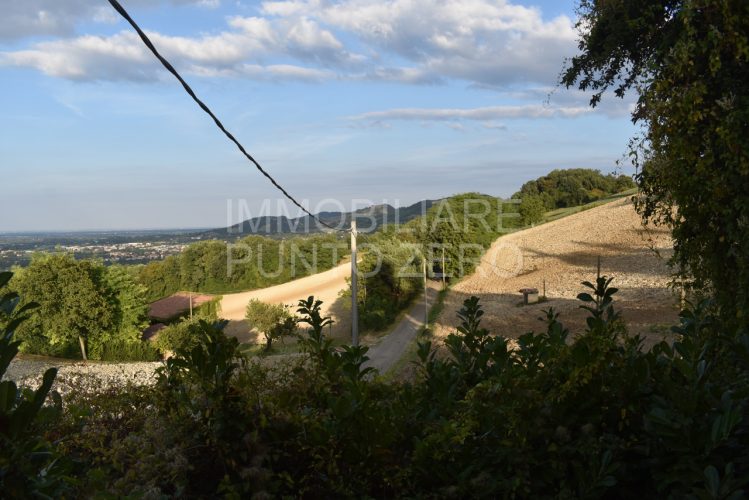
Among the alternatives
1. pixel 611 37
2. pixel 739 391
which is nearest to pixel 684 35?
pixel 611 37

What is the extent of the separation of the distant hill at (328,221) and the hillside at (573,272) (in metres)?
5.28

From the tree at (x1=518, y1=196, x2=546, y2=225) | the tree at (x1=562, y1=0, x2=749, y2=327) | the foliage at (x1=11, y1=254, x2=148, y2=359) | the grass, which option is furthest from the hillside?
the foliage at (x1=11, y1=254, x2=148, y2=359)

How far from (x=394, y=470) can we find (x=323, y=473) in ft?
0.79

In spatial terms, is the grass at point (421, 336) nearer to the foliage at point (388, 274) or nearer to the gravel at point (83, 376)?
the foliage at point (388, 274)

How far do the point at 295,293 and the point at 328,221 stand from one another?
72.6 feet

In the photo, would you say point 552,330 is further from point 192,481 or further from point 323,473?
point 192,481

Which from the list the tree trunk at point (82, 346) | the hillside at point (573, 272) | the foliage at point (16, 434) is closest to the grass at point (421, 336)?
the hillside at point (573, 272)

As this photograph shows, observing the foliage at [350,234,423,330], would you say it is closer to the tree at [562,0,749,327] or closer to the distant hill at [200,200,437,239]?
the distant hill at [200,200,437,239]

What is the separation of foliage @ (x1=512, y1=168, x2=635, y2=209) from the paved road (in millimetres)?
41318

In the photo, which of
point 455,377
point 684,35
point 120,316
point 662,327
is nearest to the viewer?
point 455,377

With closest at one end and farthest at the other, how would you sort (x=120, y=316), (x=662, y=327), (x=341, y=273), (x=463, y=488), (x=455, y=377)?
(x=463, y=488)
(x=455, y=377)
(x=662, y=327)
(x=120, y=316)
(x=341, y=273)

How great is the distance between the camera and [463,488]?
175cm

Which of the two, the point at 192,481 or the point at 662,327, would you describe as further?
the point at 662,327

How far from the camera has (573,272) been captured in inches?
1043
